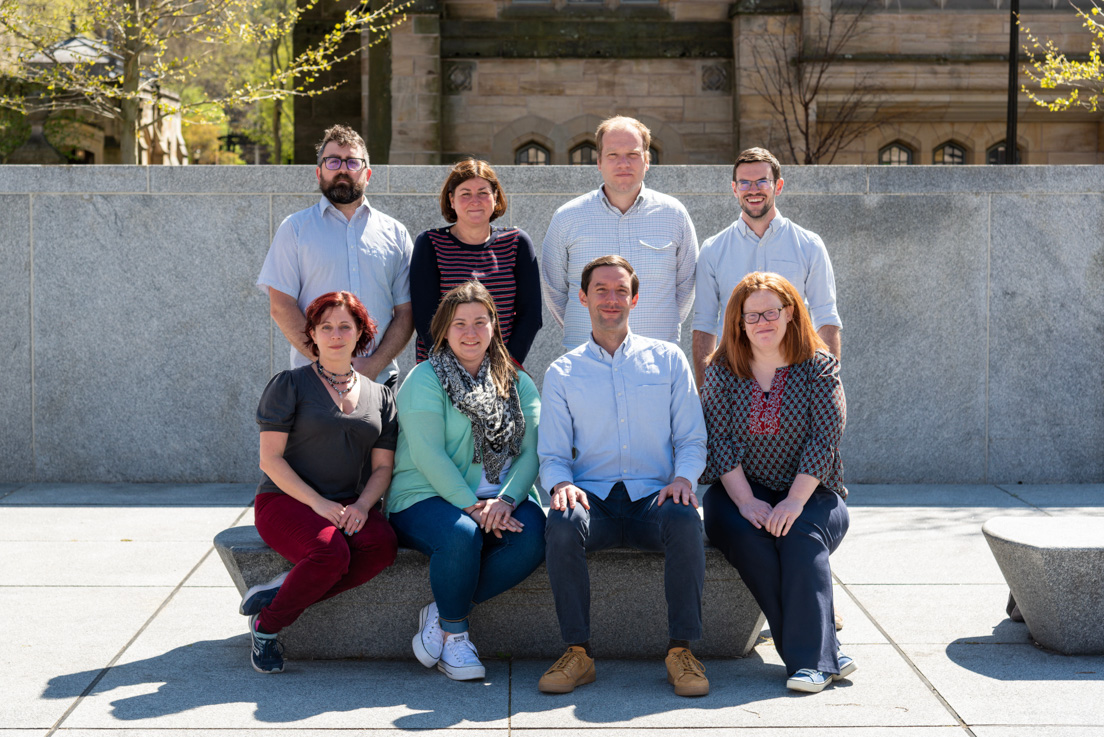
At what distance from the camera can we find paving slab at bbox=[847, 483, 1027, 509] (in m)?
7.32

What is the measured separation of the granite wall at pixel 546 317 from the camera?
782 cm

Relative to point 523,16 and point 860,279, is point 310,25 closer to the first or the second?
point 523,16

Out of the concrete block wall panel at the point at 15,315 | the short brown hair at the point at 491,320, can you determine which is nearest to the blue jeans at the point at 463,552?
the short brown hair at the point at 491,320

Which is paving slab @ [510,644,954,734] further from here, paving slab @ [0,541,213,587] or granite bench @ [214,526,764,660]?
paving slab @ [0,541,213,587]

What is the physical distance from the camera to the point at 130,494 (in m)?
7.54

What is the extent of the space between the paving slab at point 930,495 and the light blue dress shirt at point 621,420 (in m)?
3.07

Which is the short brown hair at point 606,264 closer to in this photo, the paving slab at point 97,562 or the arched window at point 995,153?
the paving slab at point 97,562

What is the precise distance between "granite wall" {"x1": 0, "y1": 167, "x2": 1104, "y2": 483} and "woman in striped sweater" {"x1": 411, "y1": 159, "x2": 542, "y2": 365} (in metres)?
2.73

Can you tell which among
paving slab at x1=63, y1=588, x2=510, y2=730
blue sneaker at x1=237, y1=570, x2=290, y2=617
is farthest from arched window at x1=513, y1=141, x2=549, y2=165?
blue sneaker at x1=237, y1=570, x2=290, y2=617

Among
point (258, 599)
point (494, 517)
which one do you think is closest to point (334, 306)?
point (494, 517)

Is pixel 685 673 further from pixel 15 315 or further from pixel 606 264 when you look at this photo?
pixel 15 315

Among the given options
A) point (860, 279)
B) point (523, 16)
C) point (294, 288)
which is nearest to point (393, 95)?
point (523, 16)

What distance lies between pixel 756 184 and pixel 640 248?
602 millimetres

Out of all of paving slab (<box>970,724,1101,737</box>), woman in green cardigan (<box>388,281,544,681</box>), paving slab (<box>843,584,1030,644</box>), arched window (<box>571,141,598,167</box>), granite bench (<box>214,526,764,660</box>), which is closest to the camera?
paving slab (<box>970,724,1101,737</box>)
